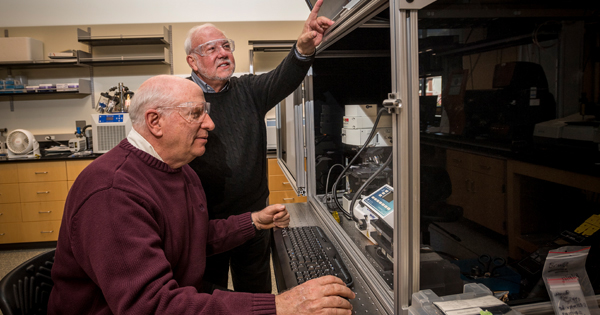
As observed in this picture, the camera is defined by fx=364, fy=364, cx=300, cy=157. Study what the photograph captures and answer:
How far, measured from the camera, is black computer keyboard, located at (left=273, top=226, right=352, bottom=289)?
3.48ft

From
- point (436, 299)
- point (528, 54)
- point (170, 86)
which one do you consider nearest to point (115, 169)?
point (170, 86)

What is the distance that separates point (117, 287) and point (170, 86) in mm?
531

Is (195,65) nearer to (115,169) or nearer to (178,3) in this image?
(115,169)

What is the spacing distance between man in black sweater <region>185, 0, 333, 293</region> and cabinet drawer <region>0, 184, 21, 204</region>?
303 cm

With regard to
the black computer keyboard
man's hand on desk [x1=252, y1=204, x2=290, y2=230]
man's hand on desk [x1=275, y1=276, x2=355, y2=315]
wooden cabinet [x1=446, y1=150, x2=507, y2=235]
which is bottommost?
the black computer keyboard

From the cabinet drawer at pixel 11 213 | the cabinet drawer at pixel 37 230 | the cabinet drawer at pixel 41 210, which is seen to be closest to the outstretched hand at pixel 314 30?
the cabinet drawer at pixel 41 210

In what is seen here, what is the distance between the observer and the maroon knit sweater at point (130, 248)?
2.55 ft

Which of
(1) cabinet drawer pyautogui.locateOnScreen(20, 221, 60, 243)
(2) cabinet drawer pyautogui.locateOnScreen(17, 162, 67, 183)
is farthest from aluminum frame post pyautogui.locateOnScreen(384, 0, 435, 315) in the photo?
(1) cabinet drawer pyautogui.locateOnScreen(20, 221, 60, 243)

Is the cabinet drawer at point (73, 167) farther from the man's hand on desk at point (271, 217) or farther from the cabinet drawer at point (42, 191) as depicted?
the man's hand on desk at point (271, 217)

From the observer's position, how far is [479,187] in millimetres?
731

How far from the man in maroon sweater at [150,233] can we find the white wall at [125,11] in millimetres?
3657

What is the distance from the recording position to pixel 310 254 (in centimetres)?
121

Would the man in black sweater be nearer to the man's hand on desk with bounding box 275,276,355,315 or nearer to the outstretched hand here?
the outstretched hand

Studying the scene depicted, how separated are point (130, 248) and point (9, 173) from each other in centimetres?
375
